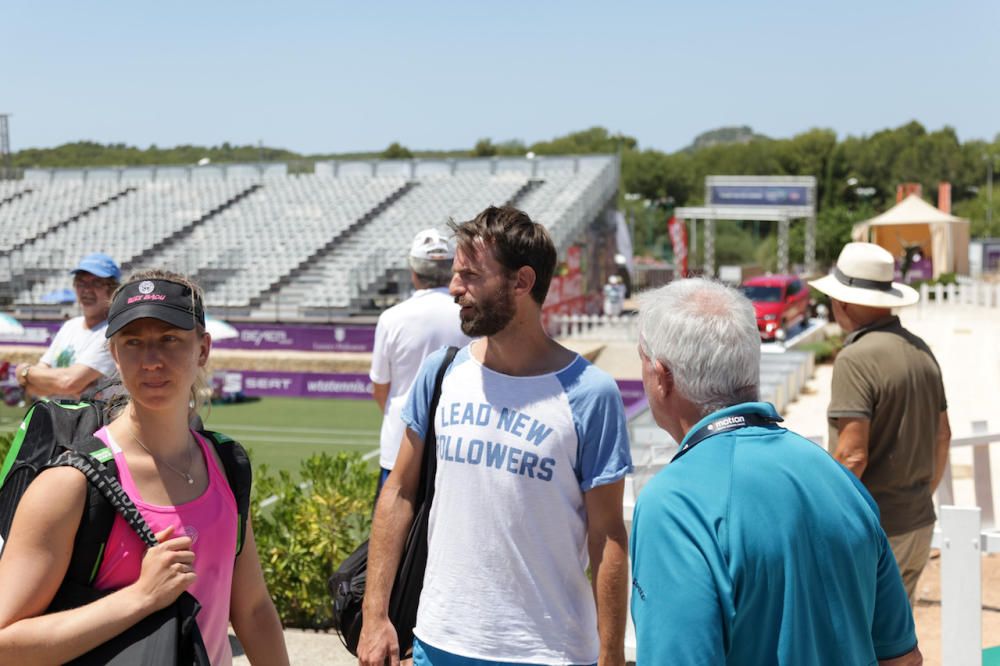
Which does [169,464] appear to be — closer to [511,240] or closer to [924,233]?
[511,240]

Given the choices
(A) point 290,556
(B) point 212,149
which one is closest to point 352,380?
(A) point 290,556

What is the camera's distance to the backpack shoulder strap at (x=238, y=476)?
2395 mm

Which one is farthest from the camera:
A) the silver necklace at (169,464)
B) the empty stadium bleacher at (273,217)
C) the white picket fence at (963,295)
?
the white picket fence at (963,295)

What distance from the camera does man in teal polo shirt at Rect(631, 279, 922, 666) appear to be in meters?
1.83

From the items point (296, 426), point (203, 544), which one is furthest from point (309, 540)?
point (296, 426)

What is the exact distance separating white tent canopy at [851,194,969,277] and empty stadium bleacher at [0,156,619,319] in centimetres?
1515

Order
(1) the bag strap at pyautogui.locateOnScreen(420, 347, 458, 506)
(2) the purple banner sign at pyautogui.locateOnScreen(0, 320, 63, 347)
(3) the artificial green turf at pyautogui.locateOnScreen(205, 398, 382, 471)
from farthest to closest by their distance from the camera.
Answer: (2) the purple banner sign at pyautogui.locateOnScreen(0, 320, 63, 347) < (3) the artificial green turf at pyautogui.locateOnScreen(205, 398, 382, 471) < (1) the bag strap at pyautogui.locateOnScreen(420, 347, 458, 506)

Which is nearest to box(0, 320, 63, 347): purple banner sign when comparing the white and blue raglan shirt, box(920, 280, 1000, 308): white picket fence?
the white and blue raglan shirt

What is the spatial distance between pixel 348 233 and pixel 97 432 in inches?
1505

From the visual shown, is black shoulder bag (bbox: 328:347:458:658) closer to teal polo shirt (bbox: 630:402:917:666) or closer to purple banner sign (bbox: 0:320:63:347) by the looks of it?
teal polo shirt (bbox: 630:402:917:666)

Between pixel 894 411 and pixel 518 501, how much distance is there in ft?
5.75

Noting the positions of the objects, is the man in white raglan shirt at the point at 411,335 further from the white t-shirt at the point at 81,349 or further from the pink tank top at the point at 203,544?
the pink tank top at the point at 203,544

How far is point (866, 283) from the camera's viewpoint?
4086 millimetres

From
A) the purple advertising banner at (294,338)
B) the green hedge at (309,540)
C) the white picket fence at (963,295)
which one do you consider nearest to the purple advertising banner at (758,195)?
the white picket fence at (963,295)
